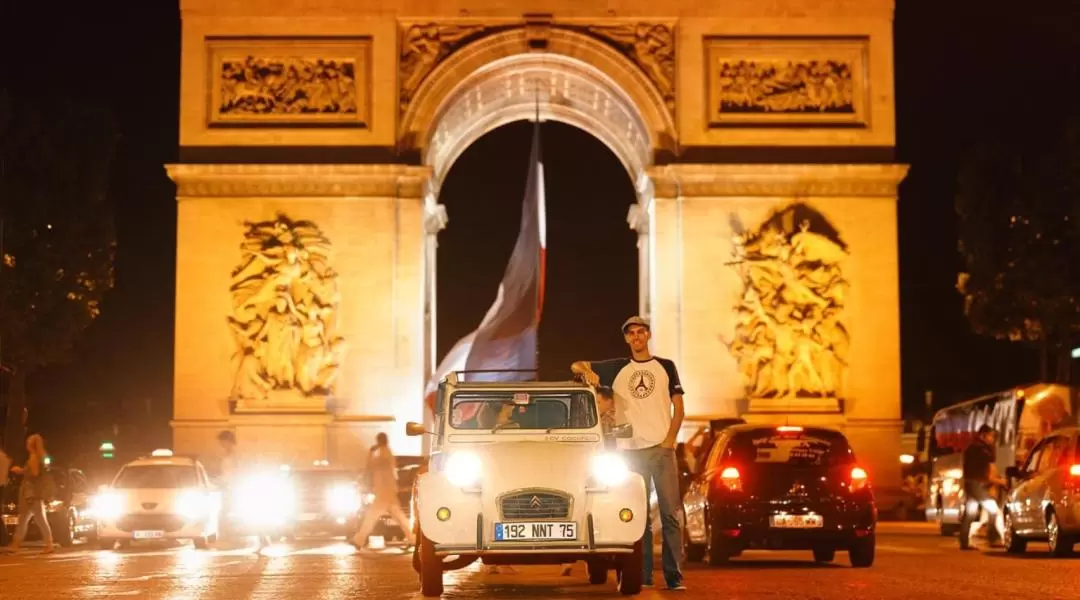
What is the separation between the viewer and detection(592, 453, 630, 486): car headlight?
1523cm

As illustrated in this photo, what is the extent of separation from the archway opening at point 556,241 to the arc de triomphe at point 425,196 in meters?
15.8

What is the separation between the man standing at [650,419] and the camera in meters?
16.3

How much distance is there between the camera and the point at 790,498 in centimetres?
2028

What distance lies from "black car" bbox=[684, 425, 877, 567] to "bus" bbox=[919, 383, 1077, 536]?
802 centimetres

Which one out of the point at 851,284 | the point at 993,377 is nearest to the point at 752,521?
the point at 851,284

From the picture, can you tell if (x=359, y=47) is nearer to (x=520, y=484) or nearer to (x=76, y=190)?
(x=76, y=190)

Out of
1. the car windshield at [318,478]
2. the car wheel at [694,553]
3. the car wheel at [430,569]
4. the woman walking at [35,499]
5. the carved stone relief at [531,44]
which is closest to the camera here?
the car wheel at [430,569]

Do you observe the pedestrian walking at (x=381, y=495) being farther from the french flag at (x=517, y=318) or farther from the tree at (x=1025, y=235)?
the tree at (x=1025, y=235)

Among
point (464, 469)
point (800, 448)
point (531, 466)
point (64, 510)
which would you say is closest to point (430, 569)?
point (464, 469)

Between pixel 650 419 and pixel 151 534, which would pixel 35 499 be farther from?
pixel 650 419

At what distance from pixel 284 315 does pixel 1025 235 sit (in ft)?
74.7

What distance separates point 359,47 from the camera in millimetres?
36219

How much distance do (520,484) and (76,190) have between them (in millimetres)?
29515

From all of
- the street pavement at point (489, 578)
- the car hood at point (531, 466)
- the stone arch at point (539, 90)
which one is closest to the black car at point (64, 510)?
the street pavement at point (489, 578)
